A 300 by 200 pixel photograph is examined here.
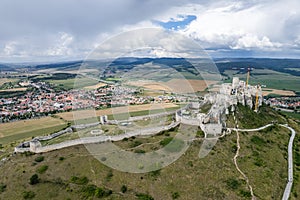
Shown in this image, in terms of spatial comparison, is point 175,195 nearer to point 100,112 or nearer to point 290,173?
point 290,173

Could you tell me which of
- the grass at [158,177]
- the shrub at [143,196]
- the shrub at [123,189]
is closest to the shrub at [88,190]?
the grass at [158,177]

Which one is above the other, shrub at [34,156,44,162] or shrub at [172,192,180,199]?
shrub at [34,156,44,162]

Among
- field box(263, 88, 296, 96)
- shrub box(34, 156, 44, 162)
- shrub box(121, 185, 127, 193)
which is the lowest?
field box(263, 88, 296, 96)

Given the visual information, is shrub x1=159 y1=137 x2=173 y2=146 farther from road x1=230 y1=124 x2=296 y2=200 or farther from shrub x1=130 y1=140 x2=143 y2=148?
road x1=230 y1=124 x2=296 y2=200

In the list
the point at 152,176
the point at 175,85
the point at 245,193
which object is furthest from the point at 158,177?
the point at 175,85

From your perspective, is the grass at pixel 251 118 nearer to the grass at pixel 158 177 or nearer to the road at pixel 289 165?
the road at pixel 289 165

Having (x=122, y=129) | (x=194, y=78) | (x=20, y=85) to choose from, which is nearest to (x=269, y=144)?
(x=122, y=129)

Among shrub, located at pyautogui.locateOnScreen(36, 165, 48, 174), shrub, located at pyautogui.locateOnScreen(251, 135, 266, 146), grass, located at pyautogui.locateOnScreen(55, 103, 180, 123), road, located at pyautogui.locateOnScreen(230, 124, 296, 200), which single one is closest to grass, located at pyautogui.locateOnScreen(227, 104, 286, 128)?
road, located at pyautogui.locateOnScreen(230, 124, 296, 200)
